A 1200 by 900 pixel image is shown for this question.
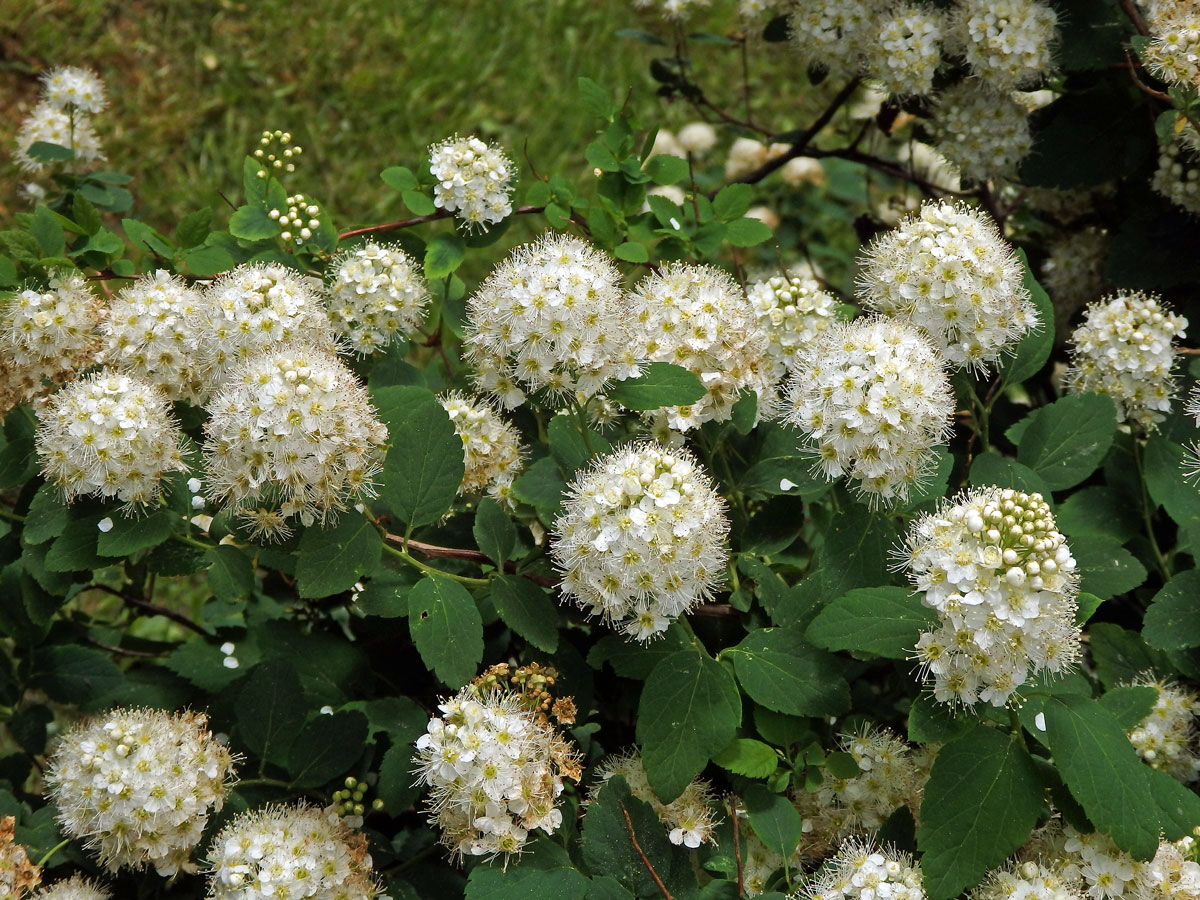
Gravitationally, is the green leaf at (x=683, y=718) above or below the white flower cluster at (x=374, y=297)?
below

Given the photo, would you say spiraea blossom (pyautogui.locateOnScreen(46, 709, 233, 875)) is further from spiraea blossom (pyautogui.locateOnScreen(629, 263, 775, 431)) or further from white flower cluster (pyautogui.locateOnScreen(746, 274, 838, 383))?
white flower cluster (pyautogui.locateOnScreen(746, 274, 838, 383))

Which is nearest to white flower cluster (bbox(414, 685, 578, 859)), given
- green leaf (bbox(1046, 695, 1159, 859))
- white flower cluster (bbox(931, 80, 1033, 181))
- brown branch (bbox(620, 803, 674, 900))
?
brown branch (bbox(620, 803, 674, 900))

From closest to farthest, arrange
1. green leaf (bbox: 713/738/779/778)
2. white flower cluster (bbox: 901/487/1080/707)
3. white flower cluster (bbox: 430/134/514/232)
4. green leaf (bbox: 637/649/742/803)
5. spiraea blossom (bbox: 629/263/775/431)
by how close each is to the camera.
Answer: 1. white flower cluster (bbox: 901/487/1080/707)
2. green leaf (bbox: 637/649/742/803)
3. green leaf (bbox: 713/738/779/778)
4. spiraea blossom (bbox: 629/263/775/431)
5. white flower cluster (bbox: 430/134/514/232)

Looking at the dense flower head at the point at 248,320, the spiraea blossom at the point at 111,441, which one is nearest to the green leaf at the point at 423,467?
the dense flower head at the point at 248,320

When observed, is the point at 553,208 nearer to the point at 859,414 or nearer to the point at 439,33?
the point at 859,414

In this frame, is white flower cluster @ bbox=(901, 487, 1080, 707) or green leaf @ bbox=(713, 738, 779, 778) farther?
green leaf @ bbox=(713, 738, 779, 778)

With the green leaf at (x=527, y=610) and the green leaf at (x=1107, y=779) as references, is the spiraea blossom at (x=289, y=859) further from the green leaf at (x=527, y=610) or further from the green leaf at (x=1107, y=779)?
the green leaf at (x=1107, y=779)

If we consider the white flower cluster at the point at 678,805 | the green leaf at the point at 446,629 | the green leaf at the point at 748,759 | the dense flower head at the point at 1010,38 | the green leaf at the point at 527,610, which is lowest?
the white flower cluster at the point at 678,805

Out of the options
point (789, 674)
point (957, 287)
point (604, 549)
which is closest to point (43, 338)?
point (604, 549)
